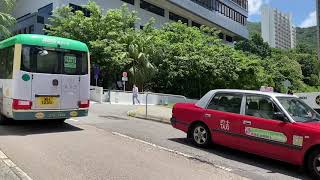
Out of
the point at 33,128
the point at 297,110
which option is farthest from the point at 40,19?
the point at 297,110

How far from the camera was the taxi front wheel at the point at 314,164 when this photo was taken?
8109mm

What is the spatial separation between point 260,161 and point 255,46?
76529mm

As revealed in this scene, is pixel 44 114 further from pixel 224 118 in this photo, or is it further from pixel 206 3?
pixel 206 3

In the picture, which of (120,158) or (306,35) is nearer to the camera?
(120,158)

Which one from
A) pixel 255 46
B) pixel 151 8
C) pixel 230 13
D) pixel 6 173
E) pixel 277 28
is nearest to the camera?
pixel 6 173

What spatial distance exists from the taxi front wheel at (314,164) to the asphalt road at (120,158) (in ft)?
1.00

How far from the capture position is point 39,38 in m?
12.8

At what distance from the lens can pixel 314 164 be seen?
816cm

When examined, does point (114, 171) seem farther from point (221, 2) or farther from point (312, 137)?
point (221, 2)

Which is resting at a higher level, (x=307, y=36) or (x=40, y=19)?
(x=307, y=36)

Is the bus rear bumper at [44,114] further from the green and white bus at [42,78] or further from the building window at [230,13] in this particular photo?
the building window at [230,13]

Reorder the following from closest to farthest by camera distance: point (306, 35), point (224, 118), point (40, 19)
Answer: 1. point (224, 118)
2. point (40, 19)
3. point (306, 35)

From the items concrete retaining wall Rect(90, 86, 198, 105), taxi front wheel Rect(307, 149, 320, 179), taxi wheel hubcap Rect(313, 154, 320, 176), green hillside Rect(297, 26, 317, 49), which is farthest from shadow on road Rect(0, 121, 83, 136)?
green hillside Rect(297, 26, 317, 49)

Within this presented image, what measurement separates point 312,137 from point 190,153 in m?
2.91
